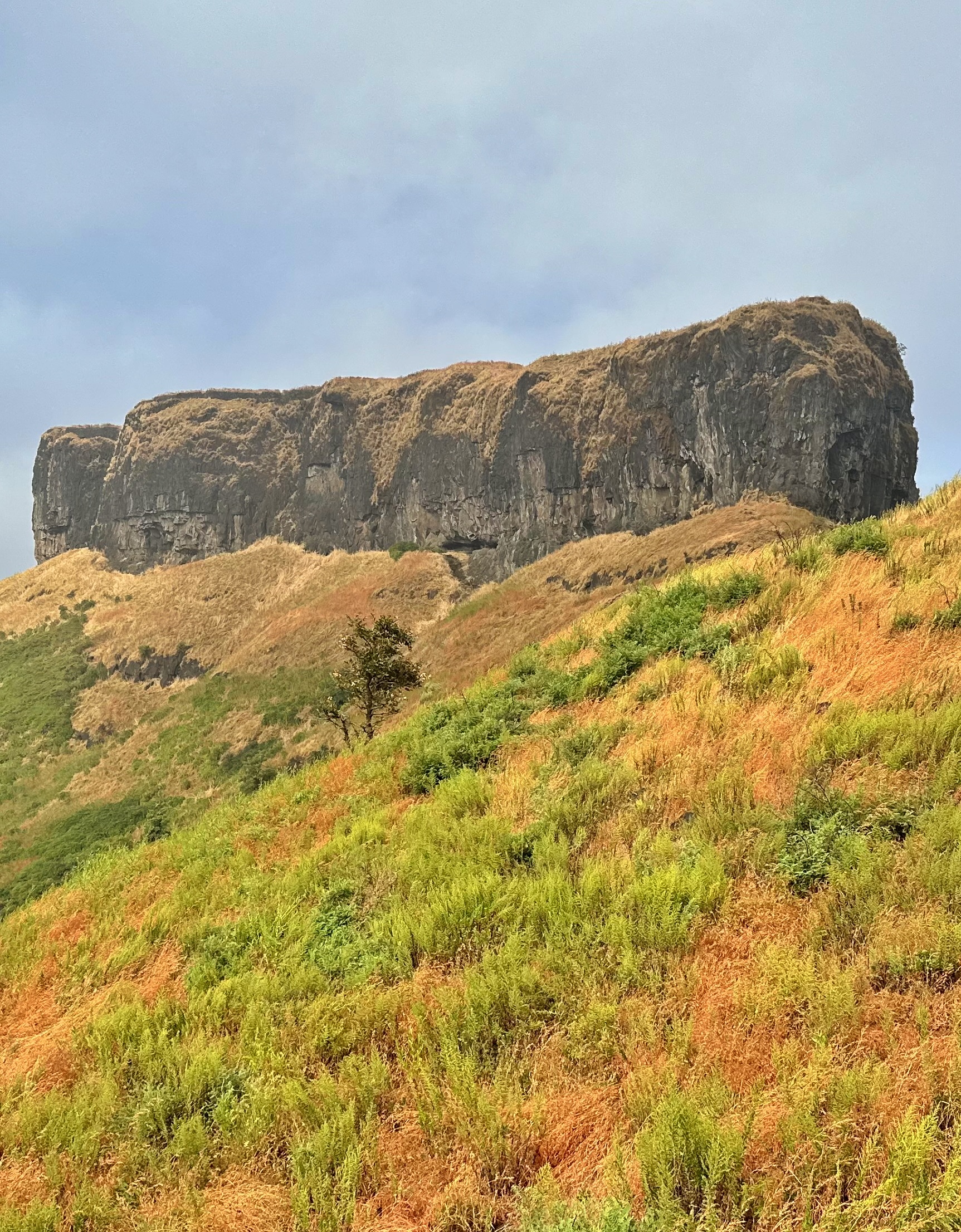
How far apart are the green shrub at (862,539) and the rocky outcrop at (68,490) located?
88.1 m

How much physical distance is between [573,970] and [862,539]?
8.25 metres

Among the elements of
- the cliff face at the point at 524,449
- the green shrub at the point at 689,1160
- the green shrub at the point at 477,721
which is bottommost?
Result: the green shrub at the point at 689,1160

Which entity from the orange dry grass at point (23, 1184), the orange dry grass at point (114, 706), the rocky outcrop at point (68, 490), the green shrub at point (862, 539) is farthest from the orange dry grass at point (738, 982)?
the rocky outcrop at point (68, 490)

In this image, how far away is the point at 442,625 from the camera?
40.9 meters

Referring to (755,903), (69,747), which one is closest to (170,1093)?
(755,903)

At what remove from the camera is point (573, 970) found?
4.33 m

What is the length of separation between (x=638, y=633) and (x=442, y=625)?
1220 inches

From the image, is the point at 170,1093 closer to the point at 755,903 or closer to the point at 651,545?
the point at 755,903

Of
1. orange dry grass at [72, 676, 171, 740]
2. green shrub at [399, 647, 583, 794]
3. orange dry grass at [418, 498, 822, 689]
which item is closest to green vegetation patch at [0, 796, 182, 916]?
orange dry grass at [72, 676, 171, 740]

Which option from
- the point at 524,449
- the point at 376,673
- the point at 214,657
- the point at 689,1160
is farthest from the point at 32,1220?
the point at 214,657

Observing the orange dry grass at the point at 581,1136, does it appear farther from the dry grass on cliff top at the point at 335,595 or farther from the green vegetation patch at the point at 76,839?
the dry grass on cliff top at the point at 335,595

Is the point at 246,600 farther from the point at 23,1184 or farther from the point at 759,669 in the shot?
the point at 23,1184

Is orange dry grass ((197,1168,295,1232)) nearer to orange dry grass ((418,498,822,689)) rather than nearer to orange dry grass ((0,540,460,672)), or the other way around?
orange dry grass ((418,498,822,689))

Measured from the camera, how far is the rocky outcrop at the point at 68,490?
80.4 meters
